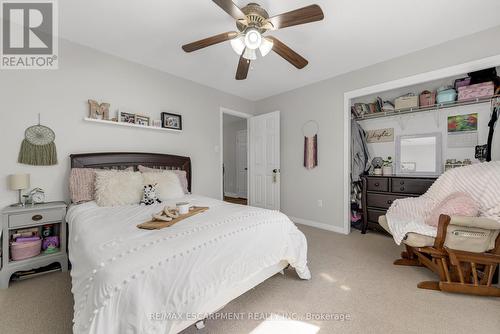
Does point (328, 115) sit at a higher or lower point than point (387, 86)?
lower

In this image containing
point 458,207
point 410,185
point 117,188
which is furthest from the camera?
point 410,185

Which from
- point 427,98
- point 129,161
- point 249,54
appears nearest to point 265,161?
point 129,161

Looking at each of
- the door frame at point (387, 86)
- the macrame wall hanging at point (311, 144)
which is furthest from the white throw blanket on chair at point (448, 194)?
the macrame wall hanging at point (311, 144)

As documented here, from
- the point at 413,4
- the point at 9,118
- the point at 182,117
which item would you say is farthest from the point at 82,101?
the point at 413,4

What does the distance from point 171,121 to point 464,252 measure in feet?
12.2

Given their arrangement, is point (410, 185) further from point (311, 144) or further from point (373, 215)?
point (311, 144)

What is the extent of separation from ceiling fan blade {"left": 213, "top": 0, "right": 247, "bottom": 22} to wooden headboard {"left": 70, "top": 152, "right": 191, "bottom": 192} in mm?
2171

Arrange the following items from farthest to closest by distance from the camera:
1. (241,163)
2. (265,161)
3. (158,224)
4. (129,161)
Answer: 1. (241,163)
2. (265,161)
3. (129,161)
4. (158,224)

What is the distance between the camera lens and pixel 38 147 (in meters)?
2.26

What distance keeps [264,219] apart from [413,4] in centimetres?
238

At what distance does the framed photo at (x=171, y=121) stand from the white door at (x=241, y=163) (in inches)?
128

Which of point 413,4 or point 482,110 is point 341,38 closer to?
point 413,4

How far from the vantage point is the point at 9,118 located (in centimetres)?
213

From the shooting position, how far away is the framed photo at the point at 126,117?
9.18ft
